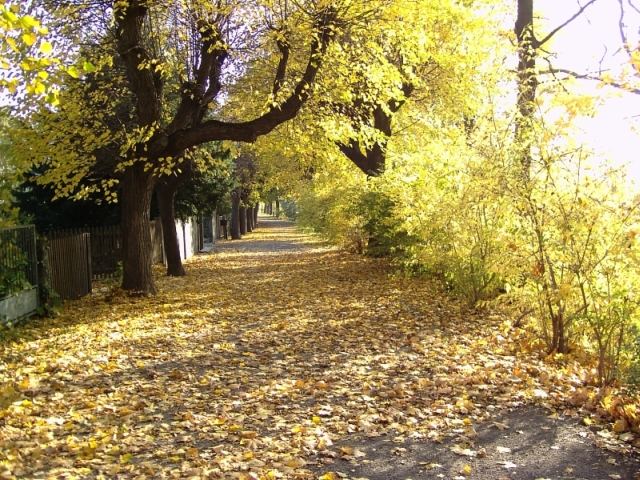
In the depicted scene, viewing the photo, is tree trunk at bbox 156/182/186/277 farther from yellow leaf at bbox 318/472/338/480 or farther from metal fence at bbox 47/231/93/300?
yellow leaf at bbox 318/472/338/480

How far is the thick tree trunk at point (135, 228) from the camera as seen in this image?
539 inches

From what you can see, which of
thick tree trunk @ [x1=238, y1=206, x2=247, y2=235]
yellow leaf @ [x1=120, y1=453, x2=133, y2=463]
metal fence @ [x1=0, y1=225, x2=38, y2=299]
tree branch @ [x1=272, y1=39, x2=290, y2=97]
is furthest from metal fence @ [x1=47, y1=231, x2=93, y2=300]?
thick tree trunk @ [x1=238, y1=206, x2=247, y2=235]

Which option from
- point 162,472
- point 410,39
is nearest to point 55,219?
point 410,39

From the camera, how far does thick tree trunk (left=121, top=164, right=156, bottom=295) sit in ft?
44.9

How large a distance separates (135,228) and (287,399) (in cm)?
838

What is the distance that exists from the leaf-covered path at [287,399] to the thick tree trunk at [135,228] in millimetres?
1893

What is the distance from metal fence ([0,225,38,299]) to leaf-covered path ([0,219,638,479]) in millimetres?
849

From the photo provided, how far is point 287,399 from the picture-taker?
6379 mm

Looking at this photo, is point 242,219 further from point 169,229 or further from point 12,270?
point 12,270

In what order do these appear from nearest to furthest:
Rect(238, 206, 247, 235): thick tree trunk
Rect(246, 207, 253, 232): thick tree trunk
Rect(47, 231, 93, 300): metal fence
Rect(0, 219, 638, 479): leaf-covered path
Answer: Rect(0, 219, 638, 479): leaf-covered path → Rect(47, 231, 93, 300): metal fence → Rect(238, 206, 247, 235): thick tree trunk → Rect(246, 207, 253, 232): thick tree trunk

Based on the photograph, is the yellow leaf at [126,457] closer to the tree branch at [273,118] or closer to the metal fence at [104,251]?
the tree branch at [273,118]

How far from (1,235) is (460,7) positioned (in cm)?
1359

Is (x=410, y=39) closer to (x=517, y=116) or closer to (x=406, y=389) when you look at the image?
(x=517, y=116)

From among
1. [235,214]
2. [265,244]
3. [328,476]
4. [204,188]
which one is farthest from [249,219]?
[328,476]
